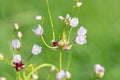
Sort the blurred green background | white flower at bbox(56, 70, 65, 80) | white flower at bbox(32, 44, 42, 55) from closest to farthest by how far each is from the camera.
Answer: white flower at bbox(56, 70, 65, 80) → white flower at bbox(32, 44, 42, 55) → the blurred green background

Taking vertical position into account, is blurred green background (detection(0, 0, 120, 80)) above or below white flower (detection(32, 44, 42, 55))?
below

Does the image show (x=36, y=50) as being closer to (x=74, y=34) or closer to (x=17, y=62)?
(x=17, y=62)

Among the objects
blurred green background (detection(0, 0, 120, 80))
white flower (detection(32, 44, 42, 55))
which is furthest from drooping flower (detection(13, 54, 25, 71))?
blurred green background (detection(0, 0, 120, 80))

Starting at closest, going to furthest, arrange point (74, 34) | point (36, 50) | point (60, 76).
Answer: point (60, 76) → point (36, 50) → point (74, 34)

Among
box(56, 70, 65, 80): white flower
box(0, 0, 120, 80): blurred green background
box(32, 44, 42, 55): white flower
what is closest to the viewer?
box(56, 70, 65, 80): white flower

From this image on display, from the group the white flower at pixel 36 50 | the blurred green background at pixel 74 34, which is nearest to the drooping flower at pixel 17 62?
→ the white flower at pixel 36 50

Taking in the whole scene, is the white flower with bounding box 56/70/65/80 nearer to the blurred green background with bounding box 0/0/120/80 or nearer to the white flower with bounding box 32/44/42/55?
the white flower with bounding box 32/44/42/55

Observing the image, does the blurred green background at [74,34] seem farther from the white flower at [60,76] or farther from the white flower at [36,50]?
the white flower at [60,76]

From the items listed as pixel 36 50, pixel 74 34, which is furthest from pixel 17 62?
pixel 74 34

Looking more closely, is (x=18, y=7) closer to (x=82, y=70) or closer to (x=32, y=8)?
(x=32, y=8)

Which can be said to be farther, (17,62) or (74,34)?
(74,34)
